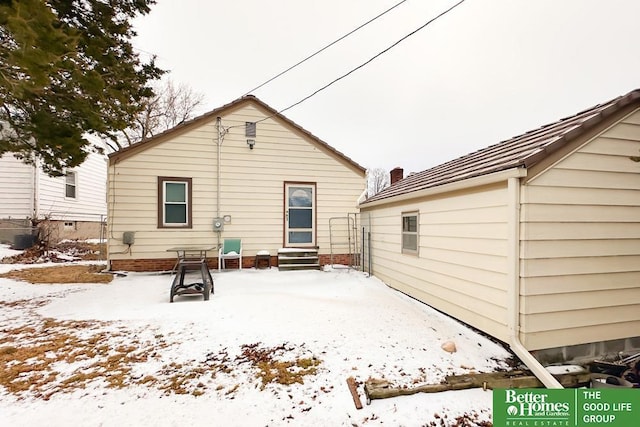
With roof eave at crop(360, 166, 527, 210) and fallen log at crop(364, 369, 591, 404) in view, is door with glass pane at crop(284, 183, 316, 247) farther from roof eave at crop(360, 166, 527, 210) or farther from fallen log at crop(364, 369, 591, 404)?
fallen log at crop(364, 369, 591, 404)

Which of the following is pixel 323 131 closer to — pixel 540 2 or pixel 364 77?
pixel 364 77

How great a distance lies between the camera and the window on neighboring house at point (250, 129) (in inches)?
336

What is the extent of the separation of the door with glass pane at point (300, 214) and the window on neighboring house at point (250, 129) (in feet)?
6.45

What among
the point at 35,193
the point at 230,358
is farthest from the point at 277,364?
the point at 35,193

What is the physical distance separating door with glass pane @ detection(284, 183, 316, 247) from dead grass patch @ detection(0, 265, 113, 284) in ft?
16.7

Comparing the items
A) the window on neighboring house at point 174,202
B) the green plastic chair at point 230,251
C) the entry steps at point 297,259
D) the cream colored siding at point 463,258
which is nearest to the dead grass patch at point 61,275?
the window on neighboring house at point 174,202

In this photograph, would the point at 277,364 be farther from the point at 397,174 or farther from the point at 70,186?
the point at 70,186

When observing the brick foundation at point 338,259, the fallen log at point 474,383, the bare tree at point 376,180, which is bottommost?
the fallen log at point 474,383

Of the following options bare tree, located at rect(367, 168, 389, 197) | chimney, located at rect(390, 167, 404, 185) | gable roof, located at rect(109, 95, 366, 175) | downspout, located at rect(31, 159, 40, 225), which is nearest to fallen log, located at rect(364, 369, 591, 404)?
gable roof, located at rect(109, 95, 366, 175)

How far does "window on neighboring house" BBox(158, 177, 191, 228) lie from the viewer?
7.86 m

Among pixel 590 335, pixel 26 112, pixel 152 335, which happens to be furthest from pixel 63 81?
pixel 590 335

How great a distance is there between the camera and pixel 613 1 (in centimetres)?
530

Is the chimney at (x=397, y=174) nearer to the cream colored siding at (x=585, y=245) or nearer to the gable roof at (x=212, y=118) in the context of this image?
the gable roof at (x=212, y=118)

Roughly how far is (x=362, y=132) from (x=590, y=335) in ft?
65.7
